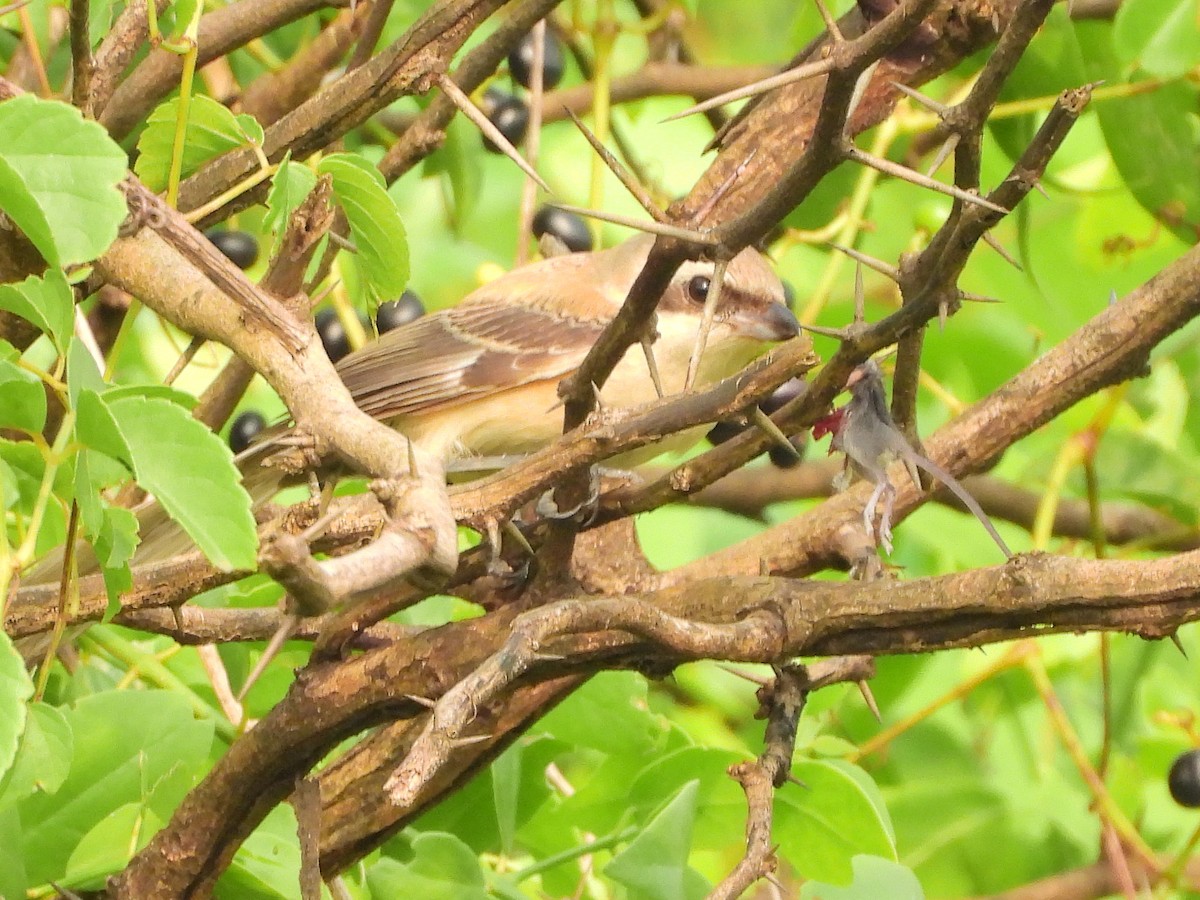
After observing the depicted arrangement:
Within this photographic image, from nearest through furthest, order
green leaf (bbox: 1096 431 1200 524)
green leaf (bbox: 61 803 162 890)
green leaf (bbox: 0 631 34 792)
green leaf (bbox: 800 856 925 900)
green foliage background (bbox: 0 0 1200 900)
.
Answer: green leaf (bbox: 0 631 34 792) → green foliage background (bbox: 0 0 1200 900) → green leaf (bbox: 61 803 162 890) → green leaf (bbox: 800 856 925 900) → green leaf (bbox: 1096 431 1200 524)

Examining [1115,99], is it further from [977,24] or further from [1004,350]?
[1004,350]

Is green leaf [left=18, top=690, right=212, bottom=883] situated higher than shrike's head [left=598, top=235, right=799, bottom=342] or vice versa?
shrike's head [left=598, top=235, right=799, bottom=342]

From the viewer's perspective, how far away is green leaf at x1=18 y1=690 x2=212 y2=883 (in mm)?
2156

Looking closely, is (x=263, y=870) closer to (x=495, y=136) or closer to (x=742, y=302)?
(x=495, y=136)

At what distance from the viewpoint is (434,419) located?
3.75 m

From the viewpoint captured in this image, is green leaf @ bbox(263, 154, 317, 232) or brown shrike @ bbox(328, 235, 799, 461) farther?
brown shrike @ bbox(328, 235, 799, 461)

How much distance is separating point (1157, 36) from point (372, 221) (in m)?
1.91

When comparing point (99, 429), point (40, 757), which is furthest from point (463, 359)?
point (99, 429)

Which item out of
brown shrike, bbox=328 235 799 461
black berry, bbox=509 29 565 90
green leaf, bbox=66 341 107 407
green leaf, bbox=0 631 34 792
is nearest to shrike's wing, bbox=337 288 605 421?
brown shrike, bbox=328 235 799 461

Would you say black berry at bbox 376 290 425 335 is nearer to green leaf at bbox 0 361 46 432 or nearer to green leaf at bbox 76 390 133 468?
green leaf at bbox 0 361 46 432

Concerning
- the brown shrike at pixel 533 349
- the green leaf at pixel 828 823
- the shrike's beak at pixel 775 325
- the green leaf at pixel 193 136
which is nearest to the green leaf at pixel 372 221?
the green leaf at pixel 193 136

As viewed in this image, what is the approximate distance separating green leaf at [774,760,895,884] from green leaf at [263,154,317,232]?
43.9 inches

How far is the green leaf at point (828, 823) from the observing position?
87.7 inches

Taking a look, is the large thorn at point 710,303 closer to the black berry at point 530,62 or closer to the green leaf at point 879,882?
the green leaf at point 879,882
